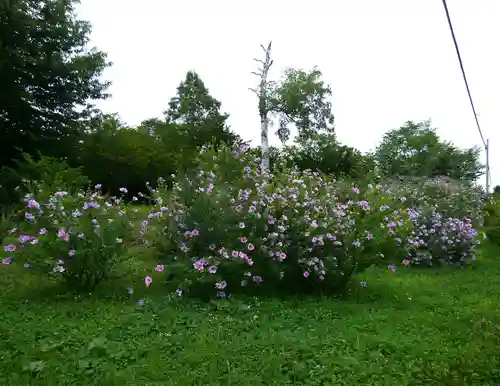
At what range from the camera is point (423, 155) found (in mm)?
46750

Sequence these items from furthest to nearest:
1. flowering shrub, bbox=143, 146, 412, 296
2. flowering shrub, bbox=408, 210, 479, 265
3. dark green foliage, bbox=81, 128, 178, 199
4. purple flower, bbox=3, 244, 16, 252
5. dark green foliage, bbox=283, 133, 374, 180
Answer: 1. dark green foliage, bbox=283, 133, 374, 180
2. dark green foliage, bbox=81, 128, 178, 199
3. flowering shrub, bbox=408, 210, 479, 265
4. flowering shrub, bbox=143, 146, 412, 296
5. purple flower, bbox=3, 244, 16, 252

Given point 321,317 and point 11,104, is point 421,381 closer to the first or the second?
point 321,317

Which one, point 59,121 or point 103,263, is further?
point 59,121

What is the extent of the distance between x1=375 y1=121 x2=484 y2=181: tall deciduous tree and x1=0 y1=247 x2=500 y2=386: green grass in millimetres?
34912

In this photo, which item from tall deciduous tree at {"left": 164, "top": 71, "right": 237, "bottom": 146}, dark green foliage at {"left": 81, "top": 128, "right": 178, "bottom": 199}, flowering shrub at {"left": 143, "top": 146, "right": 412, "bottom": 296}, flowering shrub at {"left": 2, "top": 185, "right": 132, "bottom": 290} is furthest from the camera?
tall deciduous tree at {"left": 164, "top": 71, "right": 237, "bottom": 146}

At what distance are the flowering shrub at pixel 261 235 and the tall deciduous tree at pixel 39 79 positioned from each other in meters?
12.2

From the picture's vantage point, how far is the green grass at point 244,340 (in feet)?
12.6

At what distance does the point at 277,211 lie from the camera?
21.6 feet

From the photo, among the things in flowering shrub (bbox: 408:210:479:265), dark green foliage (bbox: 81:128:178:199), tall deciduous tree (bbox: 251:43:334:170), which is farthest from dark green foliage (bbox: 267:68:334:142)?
flowering shrub (bbox: 408:210:479:265)

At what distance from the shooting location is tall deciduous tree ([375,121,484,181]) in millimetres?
42375

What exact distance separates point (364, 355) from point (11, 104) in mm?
16527

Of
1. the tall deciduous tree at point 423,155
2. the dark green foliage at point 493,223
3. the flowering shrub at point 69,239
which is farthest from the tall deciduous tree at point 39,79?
the tall deciduous tree at point 423,155

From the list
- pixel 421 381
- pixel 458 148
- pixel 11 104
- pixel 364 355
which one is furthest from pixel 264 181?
pixel 458 148

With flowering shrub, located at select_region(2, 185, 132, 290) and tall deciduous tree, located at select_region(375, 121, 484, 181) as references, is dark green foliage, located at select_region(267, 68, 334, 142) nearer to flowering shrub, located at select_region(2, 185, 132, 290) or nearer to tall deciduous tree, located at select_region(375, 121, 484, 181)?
tall deciduous tree, located at select_region(375, 121, 484, 181)
